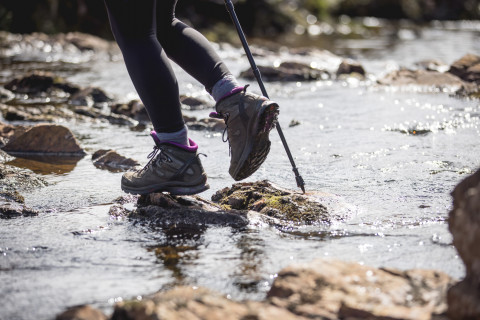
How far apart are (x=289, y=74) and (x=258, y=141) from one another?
5716 mm

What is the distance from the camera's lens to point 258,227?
2.85 meters

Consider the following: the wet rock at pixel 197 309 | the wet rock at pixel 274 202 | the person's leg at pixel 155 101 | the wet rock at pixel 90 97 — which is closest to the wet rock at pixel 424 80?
the wet rock at pixel 90 97

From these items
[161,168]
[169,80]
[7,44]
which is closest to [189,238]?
[161,168]

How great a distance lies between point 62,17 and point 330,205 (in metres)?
13.8

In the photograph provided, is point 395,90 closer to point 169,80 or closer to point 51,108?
point 51,108

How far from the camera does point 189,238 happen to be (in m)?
2.72

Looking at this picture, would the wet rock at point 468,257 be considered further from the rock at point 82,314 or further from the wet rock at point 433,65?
the wet rock at point 433,65

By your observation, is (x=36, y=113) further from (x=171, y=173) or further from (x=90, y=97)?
(x=171, y=173)

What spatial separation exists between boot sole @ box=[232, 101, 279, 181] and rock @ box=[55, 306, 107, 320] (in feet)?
4.12

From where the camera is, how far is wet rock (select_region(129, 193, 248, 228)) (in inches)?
114

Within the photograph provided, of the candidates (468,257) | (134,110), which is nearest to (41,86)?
(134,110)

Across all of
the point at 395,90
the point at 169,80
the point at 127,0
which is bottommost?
the point at 395,90

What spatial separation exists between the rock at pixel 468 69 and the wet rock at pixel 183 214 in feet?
17.0

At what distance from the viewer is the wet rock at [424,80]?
7.24m
